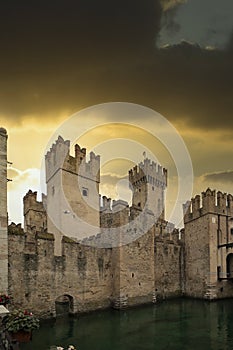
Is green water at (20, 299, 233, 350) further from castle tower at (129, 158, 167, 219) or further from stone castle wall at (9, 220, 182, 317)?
castle tower at (129, 158, 167, 219)

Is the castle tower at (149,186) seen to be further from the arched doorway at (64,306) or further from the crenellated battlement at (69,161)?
the arched doorway at (64,306)

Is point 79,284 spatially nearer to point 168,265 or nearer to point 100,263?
point 100,263

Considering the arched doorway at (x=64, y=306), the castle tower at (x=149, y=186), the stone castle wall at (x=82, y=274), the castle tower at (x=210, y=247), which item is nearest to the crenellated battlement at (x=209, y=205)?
the castle tower at (x=210, y=247)

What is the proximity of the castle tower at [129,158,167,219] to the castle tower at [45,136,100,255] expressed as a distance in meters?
19.7

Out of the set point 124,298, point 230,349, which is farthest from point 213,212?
point 230,349

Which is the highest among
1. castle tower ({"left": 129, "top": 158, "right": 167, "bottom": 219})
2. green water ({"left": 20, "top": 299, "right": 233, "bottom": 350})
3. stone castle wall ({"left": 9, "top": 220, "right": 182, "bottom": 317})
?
castle tower ({"left": 129, "top": 158, "right": 167, "bottom": 219})

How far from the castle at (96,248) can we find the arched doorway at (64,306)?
8 centimetres

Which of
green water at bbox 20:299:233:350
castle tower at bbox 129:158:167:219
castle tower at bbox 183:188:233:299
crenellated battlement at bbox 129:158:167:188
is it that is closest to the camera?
green water at bbox 20:299:233:350

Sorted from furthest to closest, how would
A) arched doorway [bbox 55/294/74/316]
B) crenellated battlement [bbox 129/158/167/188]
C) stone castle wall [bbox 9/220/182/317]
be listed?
crenellated battlement [bbox 129/158/167/188] → arched doorway [bbox 55/294/74/316] → stone castle wall [bbox 9/220/182/317]

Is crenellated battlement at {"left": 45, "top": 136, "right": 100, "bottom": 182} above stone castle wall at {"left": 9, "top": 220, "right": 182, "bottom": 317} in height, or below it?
above

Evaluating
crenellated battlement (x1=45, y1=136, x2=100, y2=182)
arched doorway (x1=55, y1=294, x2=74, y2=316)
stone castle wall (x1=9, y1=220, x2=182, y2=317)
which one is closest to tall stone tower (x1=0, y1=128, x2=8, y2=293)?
stone castle wall (x1=9, y1=220, x2=182, y2=317)

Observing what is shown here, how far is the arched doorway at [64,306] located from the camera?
77.9ft

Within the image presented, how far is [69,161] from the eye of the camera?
34.8 m

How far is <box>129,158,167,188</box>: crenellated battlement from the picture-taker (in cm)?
5619
